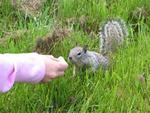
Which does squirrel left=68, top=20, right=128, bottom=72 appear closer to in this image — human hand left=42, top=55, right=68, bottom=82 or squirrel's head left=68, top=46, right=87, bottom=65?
squirrel's head left=68, top=46, right=87, bottom=65

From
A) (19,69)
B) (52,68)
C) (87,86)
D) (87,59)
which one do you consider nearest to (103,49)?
(87,59)

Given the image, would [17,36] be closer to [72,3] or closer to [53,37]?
[53,37]

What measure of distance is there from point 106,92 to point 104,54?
1.84ft

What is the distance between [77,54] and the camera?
3000 mm

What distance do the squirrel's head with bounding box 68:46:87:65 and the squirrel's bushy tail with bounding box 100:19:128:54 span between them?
30cm

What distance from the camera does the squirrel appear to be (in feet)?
9.87

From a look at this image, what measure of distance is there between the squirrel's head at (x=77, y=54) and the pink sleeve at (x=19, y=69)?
532mm

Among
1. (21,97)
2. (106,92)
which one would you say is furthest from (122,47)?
(21,97)

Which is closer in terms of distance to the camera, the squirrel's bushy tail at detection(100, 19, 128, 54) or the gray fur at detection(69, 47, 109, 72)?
the gray fur at detection(69, 47, 109, 72)

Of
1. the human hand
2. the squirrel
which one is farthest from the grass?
the human hand

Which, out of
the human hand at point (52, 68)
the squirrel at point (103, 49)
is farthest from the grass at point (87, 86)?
the human hand at point (52, 68)

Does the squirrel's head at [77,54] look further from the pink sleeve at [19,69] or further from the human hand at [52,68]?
the pink sleeve at [19,69]

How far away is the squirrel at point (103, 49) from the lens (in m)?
3.01

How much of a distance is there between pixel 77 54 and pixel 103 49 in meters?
0.35
